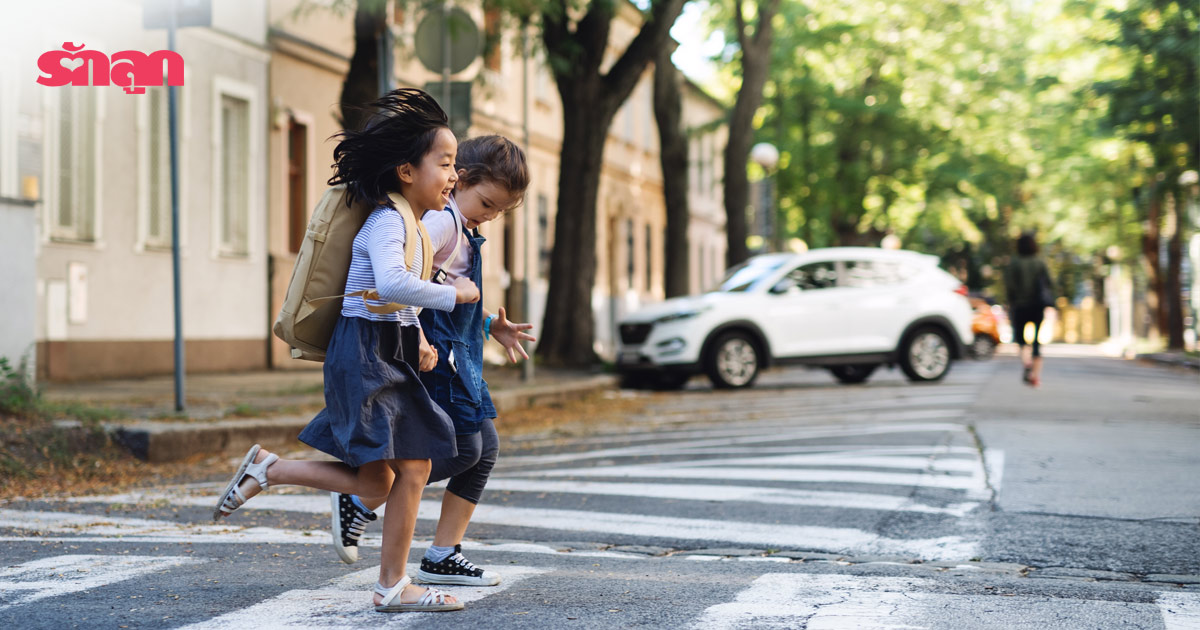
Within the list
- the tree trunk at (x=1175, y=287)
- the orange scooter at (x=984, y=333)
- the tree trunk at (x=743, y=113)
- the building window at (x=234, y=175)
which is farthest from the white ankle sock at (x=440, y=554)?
the tree trunk at (x=1175, y=287)

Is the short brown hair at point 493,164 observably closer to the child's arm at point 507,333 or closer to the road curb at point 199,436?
the child's arm at point 507,333

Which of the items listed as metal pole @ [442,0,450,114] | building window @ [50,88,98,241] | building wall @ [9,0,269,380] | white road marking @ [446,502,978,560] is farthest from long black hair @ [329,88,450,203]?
building window @ [50,88,98,241]

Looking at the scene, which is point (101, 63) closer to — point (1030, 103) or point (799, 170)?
point (799, 170)

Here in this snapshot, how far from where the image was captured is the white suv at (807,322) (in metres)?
17.4

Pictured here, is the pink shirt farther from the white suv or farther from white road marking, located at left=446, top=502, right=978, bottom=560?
the white suv

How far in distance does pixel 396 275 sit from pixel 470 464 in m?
0.79

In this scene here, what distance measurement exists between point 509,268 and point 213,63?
1212 centimetres

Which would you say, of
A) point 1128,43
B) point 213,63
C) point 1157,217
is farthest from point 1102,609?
point 1157,217

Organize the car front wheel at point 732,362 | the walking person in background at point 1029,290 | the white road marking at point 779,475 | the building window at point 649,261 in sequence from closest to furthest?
the white road marking at point 779,475 → the walking person in background at point 1029,290 → the car front wheel at point 732,362 → the building window at point 649,261

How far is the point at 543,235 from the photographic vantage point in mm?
32094

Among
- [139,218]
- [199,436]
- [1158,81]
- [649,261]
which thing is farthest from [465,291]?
[649,261]

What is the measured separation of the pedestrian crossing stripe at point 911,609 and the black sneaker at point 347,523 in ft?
3.69

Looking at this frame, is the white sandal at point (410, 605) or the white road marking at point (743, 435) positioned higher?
the white sandal at point (410, 605)

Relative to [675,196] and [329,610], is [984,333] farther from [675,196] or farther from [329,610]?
[329,610]
